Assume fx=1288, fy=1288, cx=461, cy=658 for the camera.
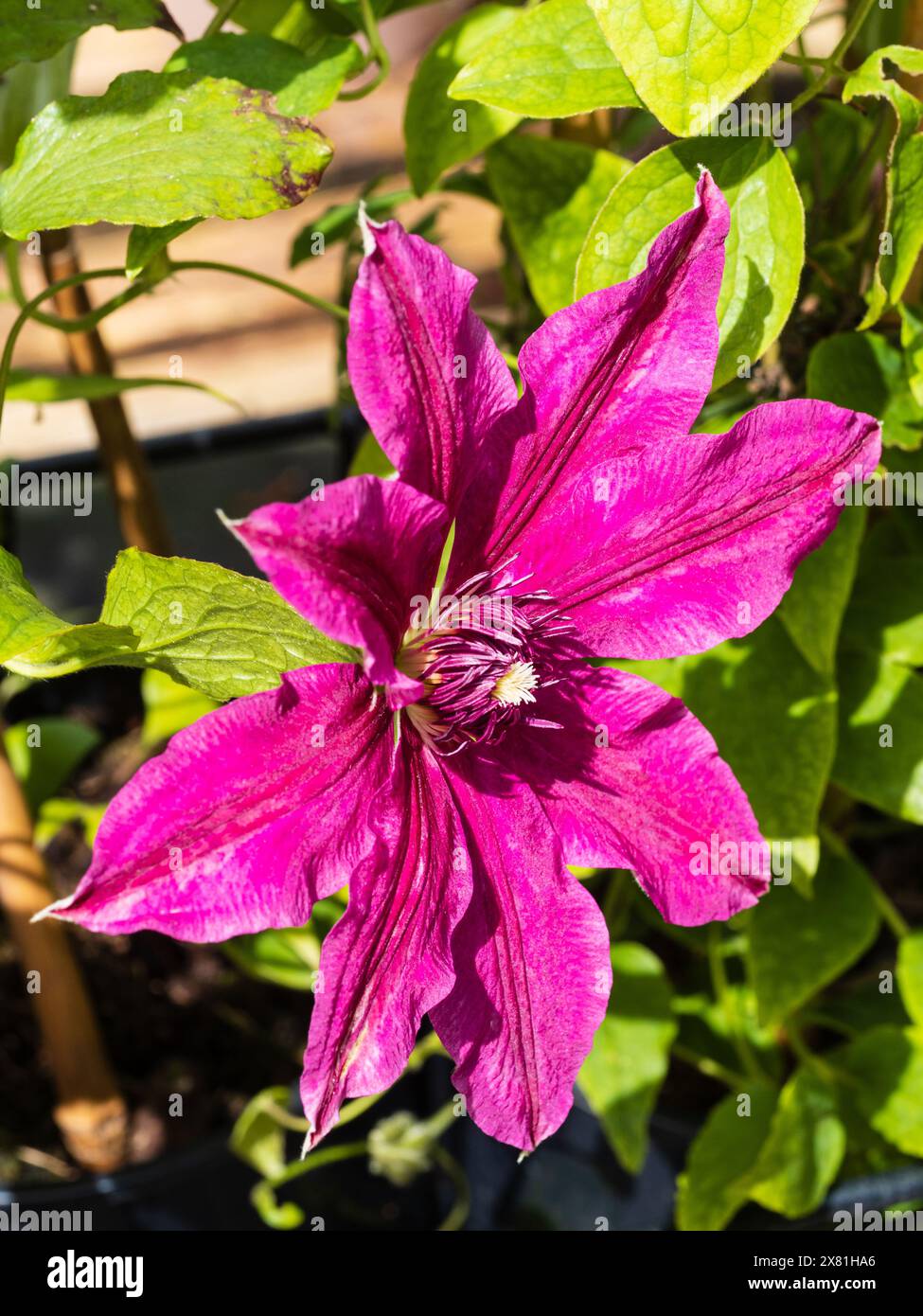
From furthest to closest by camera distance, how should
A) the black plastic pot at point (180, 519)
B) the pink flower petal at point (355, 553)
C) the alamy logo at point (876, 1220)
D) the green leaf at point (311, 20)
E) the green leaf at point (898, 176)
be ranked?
the black plastic pot at point (180, 519)
the alamy logo at point (876, 1220)
the green leaf at point (311, 20)
the green leaf at point (898, 176)
the pink flower petal at point (355, 553)

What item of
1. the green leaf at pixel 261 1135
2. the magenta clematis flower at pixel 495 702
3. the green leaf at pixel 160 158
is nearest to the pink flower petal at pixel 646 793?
the magenta clematis flower at pixel 495 702

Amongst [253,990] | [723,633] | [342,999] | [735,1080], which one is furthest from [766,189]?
[253,990]

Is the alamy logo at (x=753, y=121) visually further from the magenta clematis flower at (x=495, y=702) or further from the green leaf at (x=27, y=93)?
the green leaf at (x=27, y=93)

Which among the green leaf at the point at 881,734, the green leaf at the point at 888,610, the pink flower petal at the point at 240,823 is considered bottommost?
the green leaf at the point at 881,734

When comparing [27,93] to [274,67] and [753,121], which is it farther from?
[753,121]

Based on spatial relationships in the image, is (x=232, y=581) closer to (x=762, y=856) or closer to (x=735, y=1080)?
(x=762, y=856)

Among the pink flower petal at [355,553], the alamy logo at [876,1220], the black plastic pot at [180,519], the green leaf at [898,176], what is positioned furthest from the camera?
the black plastic pot at [180,519]

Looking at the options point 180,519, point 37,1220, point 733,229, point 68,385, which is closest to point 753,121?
point 733,229

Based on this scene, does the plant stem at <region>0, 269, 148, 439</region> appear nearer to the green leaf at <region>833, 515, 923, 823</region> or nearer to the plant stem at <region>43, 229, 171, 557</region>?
the plant stem at <region>43, 229, 171, 557</region>
